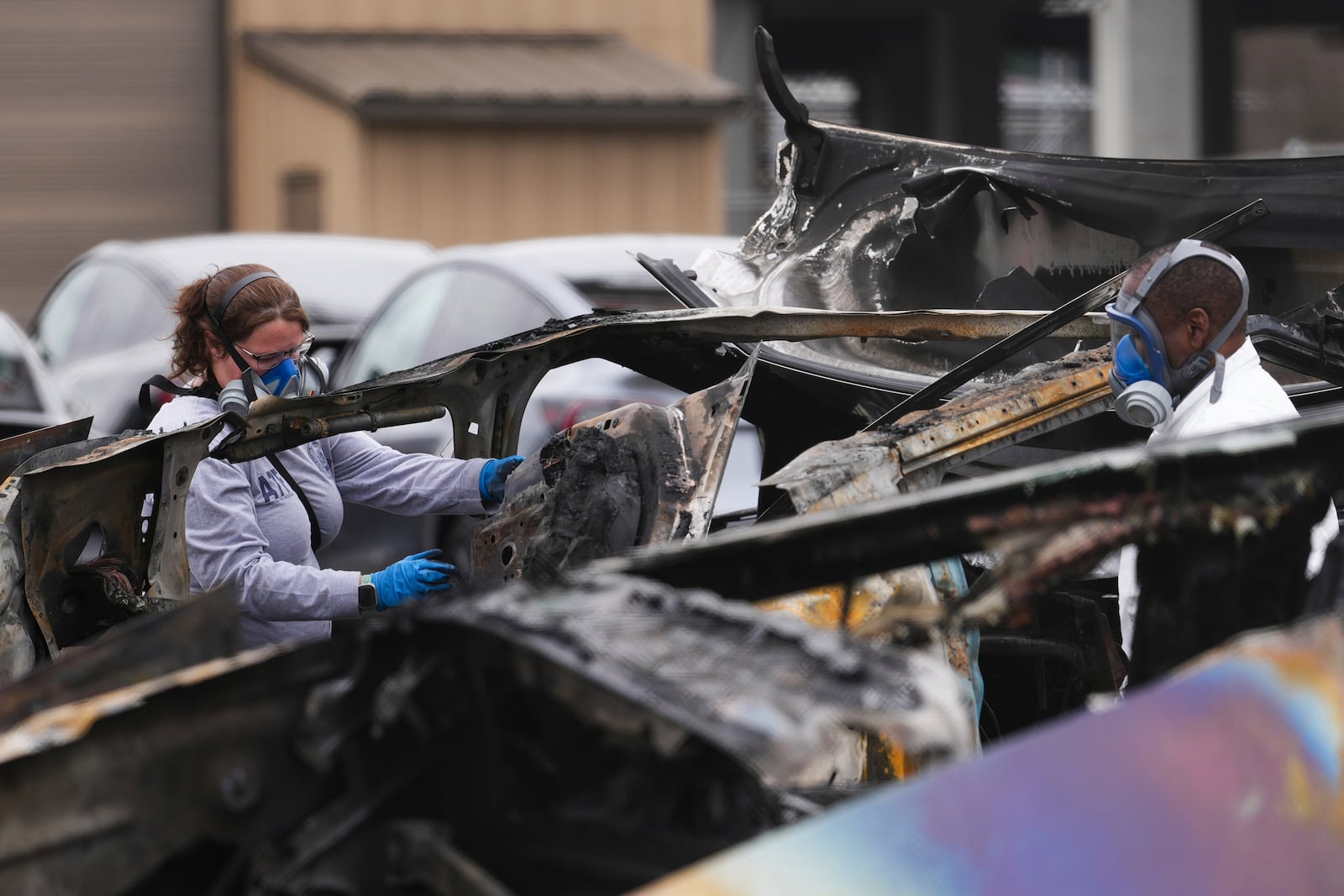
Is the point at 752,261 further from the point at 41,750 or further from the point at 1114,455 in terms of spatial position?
the point at 41,750

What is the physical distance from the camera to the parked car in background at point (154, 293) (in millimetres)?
8781

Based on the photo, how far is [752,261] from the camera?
4684 mm

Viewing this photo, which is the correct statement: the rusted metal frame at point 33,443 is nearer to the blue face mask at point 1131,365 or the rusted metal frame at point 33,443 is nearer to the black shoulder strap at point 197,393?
the black shoulder strap at point 197,393

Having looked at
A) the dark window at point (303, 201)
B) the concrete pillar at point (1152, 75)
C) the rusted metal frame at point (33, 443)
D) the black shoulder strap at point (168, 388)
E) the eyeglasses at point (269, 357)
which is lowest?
the rusted metal frame at point (33, 443)

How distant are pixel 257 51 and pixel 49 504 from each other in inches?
576

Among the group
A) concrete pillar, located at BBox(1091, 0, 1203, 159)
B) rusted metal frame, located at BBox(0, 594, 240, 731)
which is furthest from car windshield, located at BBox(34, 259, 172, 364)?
concrete pillar, located at BBox(1091, 0, 1203, 159)

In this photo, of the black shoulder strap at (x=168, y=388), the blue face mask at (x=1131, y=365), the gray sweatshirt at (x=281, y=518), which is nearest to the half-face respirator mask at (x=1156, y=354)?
the blue face mask at (x=1131, y=365)

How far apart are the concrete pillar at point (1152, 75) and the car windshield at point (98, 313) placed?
13.0 meters

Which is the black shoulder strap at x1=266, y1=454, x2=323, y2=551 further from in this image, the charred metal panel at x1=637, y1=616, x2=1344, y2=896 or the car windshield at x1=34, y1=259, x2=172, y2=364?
the car windshield at x1=34, y1=259, x2=172, y2=364

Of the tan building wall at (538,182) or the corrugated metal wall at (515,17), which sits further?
the corrugated metal wall at (515,17)

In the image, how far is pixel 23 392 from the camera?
6.71 meters

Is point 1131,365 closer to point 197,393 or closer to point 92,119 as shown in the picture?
point 197,393

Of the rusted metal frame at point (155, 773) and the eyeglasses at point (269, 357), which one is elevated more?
the eyeglasses at point (269, 357)

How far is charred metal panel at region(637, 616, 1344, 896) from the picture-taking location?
1808mm
